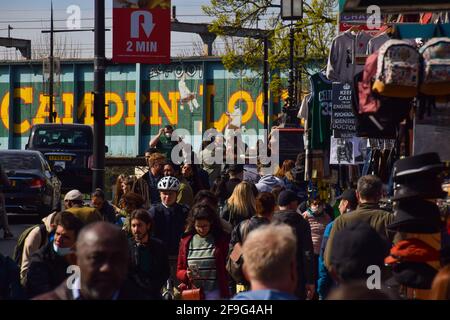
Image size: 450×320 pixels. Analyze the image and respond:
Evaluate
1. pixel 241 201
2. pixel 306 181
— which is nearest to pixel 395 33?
pixel 241 201

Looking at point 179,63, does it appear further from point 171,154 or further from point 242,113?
point 171,154

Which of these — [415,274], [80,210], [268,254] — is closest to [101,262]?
[268,254]

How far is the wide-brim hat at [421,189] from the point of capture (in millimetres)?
8070

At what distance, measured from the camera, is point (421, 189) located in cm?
807

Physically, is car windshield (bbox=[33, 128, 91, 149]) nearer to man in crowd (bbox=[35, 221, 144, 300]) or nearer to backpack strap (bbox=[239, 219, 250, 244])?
backpack strap (bbox=[239, 219, 250, 244])

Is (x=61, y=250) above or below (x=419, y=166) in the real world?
below

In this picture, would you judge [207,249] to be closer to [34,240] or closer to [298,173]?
[34,240]

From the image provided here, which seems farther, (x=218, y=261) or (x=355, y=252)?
(x=218, y=261)

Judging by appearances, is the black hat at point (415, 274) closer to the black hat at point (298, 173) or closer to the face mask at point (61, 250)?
the face mask at point (61, 250)

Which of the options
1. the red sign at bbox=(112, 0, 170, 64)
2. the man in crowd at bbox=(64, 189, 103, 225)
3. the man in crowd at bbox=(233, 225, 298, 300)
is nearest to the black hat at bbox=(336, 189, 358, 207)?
the man in crowd at bbox=(64, 189, 103, 225)

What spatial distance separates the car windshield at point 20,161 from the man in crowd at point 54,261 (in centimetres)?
1682

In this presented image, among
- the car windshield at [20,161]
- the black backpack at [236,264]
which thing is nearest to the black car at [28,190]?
the car windshield at [20,161]

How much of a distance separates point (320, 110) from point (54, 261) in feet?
31.7
